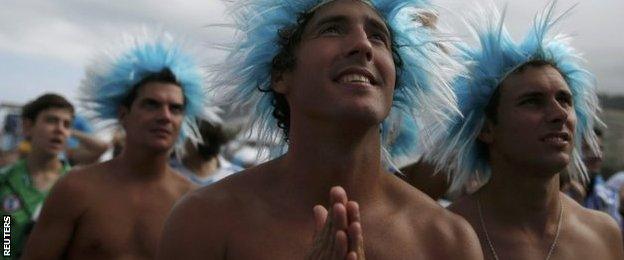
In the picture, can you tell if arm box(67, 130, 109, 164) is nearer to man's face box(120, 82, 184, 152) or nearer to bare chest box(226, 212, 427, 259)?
man's face box(120, 82, 184, 152)

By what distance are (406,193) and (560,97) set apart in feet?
3.93

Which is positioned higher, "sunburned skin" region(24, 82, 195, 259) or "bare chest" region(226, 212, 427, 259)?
"bare chest" region(226, 212, 427, 259)

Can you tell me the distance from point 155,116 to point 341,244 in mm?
2915

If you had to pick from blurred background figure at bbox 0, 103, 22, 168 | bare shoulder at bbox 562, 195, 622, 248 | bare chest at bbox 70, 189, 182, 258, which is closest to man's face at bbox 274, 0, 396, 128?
bare shoulder at bbox 562, 195, 622, 248

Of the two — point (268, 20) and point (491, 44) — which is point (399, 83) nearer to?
point (268, 20)

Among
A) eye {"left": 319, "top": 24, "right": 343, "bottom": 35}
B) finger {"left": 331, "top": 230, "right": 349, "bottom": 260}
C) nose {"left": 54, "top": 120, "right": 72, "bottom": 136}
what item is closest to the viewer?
finger {"left": 331, "top": 230, "right": 349, "bottom": 260}

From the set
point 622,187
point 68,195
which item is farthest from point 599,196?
point 68,195

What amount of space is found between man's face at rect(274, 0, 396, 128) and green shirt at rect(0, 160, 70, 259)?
311 centimetres

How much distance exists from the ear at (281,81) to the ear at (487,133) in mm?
1272

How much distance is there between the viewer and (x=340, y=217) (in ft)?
6.21

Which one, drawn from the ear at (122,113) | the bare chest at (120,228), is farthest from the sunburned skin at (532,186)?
the ear at (122,113)

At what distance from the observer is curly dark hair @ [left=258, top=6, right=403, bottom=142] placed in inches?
103

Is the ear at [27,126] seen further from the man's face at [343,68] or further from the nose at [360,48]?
the nose at [360,48]

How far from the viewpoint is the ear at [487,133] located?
3567 mm
